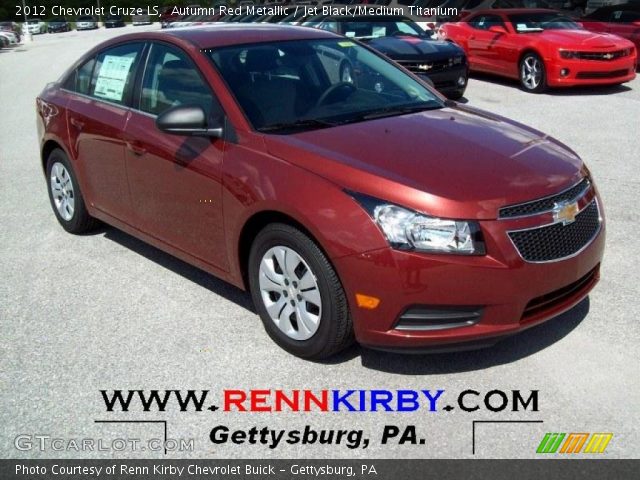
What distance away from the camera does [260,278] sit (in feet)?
13.0

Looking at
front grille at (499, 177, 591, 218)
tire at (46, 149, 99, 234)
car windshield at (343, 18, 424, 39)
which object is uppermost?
car windshield at (343, 18, 424, 39)

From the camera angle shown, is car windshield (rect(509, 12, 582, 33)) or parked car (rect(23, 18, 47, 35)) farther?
parked car (rect(23, 18, 47, 35))

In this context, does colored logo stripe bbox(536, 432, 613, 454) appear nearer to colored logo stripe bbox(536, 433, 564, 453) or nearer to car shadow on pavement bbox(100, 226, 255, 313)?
colored logo stripe bbox(536, 433, 564, 453)

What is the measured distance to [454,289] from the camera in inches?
130

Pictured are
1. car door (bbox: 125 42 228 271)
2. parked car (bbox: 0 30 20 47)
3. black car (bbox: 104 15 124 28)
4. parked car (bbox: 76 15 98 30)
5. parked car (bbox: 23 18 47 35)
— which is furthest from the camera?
parked car (bbox: 76 15 98 30)

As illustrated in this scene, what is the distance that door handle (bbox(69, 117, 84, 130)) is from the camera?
5.34m

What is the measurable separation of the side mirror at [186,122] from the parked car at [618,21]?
12.8 metres

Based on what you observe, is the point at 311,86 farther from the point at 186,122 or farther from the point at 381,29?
the point at 381,29

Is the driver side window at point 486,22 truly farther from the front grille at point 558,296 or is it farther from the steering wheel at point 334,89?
the front grille at point 558,296

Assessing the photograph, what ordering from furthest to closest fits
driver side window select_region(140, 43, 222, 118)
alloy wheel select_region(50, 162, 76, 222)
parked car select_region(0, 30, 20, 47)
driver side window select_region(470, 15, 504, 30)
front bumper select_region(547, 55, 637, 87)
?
1. parked car select_region(0, 30, 20, 47)
2. driver side window select_region(470, 15, 504, 30)
3. front bumper select_region(547, 55, 637, 87)
4. alloy wheel select_region(50, 162, 76, 222)
5. driver side window select_region(140, 43, 222, 118)

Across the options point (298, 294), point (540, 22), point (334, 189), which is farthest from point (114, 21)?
point (334, 189)

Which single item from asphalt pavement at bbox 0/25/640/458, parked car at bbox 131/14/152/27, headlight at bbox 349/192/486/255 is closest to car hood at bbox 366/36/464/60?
asphalt pavement at bbox 0/25/640/458
